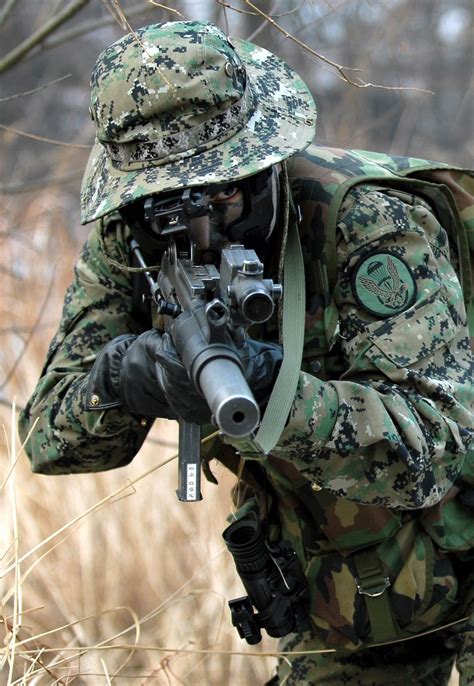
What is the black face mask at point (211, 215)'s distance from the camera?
270 cm

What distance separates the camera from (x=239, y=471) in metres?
3.32

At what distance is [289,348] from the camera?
8.63 ft

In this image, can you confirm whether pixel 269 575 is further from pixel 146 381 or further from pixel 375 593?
pixel 146 381

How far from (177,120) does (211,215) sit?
9.7 inches

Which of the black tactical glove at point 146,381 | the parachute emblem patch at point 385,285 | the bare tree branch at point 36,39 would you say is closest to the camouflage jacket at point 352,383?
the parachute emblem patch at point 385,285

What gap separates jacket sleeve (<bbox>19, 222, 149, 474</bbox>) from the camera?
10.4ft

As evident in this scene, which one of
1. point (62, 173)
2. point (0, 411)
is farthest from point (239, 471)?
point (62, 173)

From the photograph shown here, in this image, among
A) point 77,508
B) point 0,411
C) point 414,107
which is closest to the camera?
point 77,508

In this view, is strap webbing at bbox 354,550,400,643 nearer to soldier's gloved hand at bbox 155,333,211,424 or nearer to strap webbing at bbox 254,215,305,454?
strap webbing at bbox 254,215,305,454

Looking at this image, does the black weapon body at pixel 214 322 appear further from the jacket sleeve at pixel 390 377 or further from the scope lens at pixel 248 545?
Result: the scope lens at pixel 248 545

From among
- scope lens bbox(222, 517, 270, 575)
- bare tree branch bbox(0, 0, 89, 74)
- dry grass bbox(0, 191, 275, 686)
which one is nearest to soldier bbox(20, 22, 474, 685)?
scope lens bbox(222, 517, 270, 575)

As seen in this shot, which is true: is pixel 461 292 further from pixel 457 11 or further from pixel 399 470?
pixel 457 11

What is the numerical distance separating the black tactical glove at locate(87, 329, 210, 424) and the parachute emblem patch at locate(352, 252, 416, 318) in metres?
0.57

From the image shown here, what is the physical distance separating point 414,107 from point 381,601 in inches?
241
